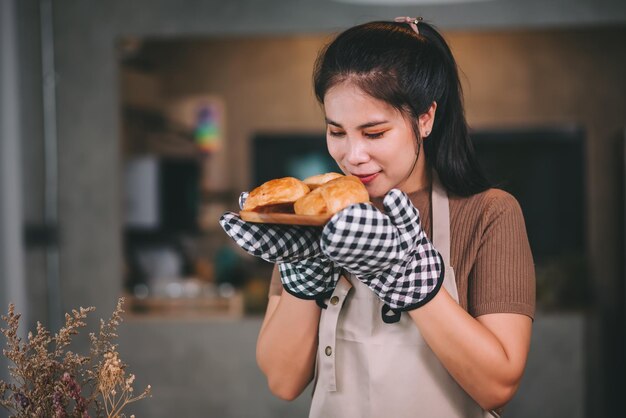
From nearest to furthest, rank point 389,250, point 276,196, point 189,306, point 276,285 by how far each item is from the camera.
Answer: point 389,250, point 276,196, point 276,285, point 189,306

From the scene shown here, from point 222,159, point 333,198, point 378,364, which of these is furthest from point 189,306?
point 333,198

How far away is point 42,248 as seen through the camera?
11.8 feet

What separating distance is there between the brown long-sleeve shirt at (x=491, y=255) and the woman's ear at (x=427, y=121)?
5.5 inches

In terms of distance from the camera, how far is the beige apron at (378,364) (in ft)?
4.19

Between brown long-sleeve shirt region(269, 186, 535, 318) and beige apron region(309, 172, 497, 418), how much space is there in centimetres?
3

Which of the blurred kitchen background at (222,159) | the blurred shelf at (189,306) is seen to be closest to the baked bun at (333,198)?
the blurred kitchen background at (222,159)

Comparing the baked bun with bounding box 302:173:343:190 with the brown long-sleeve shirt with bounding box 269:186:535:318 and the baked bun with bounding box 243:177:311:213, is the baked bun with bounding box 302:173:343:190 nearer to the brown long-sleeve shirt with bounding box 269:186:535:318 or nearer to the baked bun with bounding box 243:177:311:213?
the baked bun with bounding box 243:177:311:213

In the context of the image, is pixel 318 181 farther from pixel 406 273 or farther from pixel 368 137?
pixel 406 273

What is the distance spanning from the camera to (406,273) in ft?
3.71

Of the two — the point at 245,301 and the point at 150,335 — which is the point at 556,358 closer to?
the point at 245,301

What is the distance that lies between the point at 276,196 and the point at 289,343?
31 cm

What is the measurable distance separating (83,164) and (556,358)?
2.50 meters

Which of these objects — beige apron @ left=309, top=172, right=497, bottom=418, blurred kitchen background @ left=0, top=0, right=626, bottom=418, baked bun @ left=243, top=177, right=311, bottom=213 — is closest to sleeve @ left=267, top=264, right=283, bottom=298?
beige apron @ left=309, top=172, right=497, bottom=418

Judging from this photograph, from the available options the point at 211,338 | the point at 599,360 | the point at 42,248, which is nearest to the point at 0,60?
the point at 42,248
